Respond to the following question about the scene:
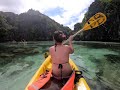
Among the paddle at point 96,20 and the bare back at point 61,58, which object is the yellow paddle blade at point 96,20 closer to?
the paddle at point 96,20

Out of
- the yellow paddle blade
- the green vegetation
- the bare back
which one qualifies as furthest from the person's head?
the green vegetation

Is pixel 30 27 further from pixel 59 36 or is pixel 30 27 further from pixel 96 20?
pixel 59 36

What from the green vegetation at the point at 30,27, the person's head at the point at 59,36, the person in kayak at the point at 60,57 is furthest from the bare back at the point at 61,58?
the green vegetation at the point at 30,27

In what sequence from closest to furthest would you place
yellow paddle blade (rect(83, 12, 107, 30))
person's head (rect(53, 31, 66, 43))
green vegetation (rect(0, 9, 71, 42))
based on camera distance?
person's head (rect(53, 31, 66, 43)), yellow paddle blade (rect(83, 12, 107, 30)), green vegetation (rect(0, 9, 71, 42))

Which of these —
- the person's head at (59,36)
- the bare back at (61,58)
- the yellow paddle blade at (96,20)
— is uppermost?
the yellow paddle blade at (96,20)

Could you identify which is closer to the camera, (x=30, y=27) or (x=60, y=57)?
(x=60, y=57)

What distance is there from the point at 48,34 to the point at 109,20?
53195 millimetres

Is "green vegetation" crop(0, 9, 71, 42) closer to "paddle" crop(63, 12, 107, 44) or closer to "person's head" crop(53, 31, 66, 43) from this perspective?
"paddle" crop(63, 12, 107, 44)

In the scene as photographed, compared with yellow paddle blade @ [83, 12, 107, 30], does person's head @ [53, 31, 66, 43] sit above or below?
below

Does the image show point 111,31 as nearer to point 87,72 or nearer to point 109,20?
point 109,20

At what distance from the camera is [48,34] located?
10962 cm

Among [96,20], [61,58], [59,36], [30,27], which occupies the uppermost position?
[30,27]

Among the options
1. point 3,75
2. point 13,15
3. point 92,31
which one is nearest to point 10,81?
point 3,75

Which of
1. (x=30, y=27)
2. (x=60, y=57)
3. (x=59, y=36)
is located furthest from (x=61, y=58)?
(x=30, y=27)
